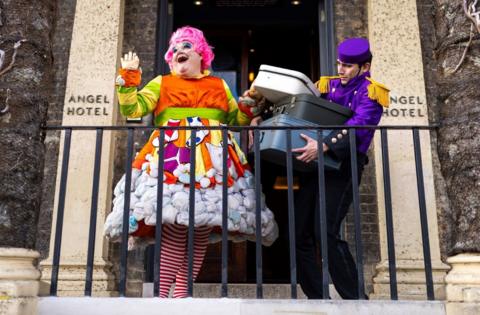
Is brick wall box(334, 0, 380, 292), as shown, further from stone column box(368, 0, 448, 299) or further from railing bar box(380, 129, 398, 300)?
railing bar box(380, 129, 398, 300)

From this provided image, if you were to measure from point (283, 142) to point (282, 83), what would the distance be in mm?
413

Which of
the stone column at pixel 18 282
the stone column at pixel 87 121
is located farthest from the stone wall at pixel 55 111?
the stone column at pixel 18 282

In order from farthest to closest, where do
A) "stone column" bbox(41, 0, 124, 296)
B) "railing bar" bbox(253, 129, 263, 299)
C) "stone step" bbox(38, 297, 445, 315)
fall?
"stone column" bbox(41, 0, 124, 296)
"railing bar" bbox(253, 129, 263, 299)
"stone step" bbox(38, 297, 445, 315)

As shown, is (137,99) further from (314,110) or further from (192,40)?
(314,110)

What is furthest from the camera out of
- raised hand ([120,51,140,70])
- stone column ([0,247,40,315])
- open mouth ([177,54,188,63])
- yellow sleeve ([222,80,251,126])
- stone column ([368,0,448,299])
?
stone column ([368,0,448,299])

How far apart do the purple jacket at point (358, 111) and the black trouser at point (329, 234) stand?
0.16 meters

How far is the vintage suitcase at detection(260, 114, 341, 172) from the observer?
3.55 metres

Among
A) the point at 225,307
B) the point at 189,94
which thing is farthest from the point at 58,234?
the point at 189,94

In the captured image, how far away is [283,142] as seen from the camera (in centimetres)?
356

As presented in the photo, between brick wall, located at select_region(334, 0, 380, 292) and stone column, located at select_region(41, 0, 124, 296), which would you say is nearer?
stone column, located at select_region(41, 0, 124, 296)

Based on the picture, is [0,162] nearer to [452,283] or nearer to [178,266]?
[178,266]

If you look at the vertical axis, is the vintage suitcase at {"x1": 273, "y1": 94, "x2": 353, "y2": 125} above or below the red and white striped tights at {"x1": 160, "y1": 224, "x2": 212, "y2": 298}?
above

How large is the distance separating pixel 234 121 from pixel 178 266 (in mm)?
1195

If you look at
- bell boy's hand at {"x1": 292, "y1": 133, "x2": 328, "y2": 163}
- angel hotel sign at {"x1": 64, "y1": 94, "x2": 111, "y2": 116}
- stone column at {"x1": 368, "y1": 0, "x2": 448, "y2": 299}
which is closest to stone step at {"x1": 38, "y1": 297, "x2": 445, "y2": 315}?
bell boy's hand at {"x1": 292, "y1": 133, "x2": 328, "y2": 163}
